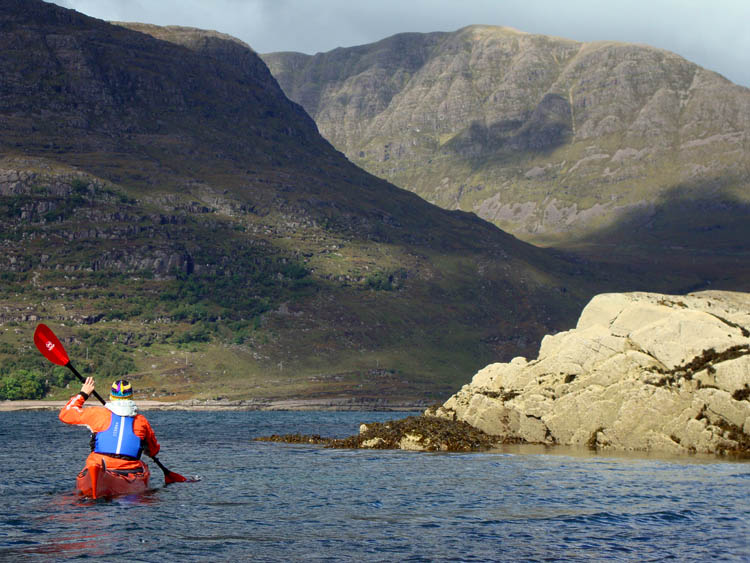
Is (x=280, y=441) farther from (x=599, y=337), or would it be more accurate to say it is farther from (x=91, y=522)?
(x=91, y=522)

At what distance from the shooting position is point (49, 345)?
4088 centimetres

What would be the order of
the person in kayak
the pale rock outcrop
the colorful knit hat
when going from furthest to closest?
the pale rock outcrop, the colorful knit hat, the person in kayak

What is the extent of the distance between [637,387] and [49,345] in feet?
127

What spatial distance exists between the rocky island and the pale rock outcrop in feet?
0.22

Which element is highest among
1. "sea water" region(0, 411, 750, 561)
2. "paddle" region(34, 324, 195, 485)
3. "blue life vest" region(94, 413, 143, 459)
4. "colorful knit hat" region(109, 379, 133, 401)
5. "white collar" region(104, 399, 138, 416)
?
"paddle" region(34, 324, 195, 485)

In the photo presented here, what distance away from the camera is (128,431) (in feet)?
127

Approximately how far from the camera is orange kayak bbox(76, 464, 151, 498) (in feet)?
127

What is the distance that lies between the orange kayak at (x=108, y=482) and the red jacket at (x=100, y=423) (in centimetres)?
31

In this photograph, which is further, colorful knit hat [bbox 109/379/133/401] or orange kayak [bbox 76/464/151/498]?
orange kayak [bbox 76/464/151/498]

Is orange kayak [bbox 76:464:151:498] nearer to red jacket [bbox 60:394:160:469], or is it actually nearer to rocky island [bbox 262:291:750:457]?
red jacket [bbox 60:394:160:469]

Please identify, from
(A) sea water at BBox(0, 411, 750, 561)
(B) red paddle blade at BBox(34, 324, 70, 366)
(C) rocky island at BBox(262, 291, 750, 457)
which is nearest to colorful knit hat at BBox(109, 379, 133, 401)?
(B) red paddle blade at BBox(34, 324, 70, 366)

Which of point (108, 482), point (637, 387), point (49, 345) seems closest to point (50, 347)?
point (49, 345)

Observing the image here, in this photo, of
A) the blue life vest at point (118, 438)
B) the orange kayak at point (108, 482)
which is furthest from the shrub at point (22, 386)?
the blue life vest at point (118, 438)

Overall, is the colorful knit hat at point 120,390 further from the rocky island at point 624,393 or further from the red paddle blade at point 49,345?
the rocky island at point 624,393
